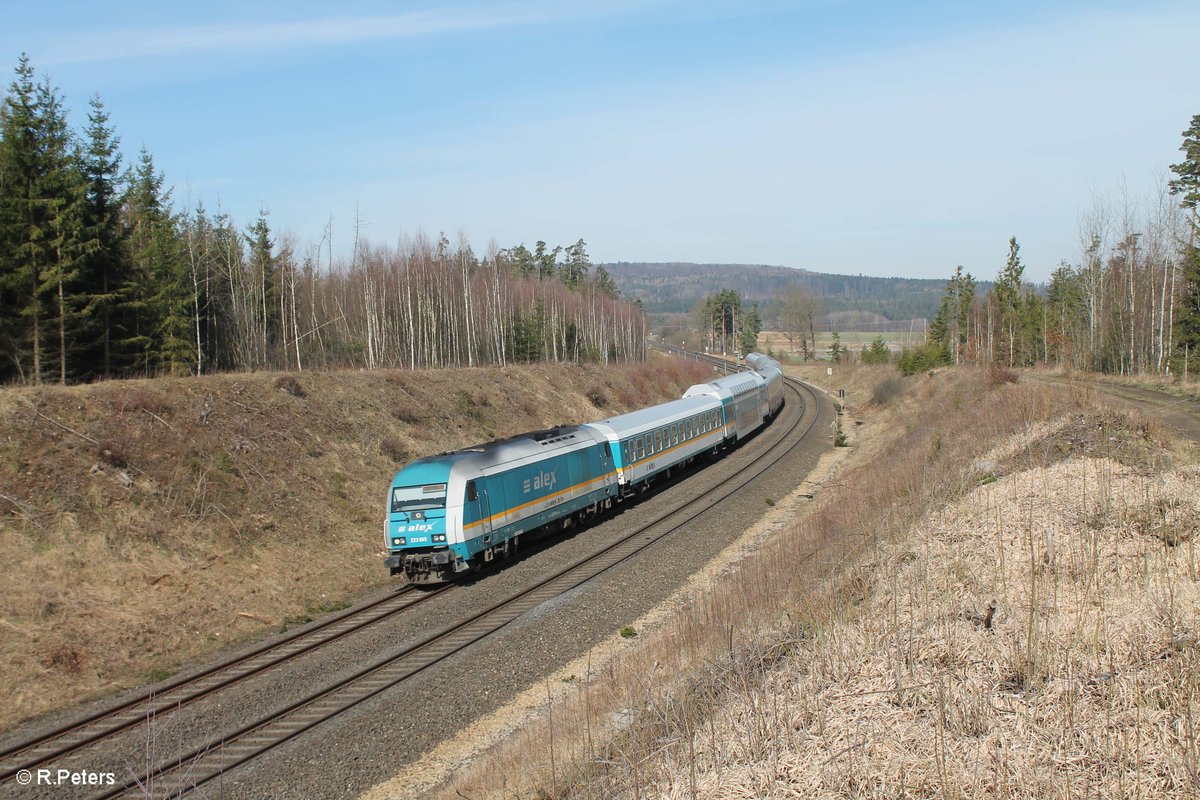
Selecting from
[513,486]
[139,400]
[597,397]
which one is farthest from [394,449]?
[597,397]

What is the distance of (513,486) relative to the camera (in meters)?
19.7

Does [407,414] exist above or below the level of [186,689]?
above

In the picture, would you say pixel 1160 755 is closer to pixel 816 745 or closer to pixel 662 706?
pixel 816 745

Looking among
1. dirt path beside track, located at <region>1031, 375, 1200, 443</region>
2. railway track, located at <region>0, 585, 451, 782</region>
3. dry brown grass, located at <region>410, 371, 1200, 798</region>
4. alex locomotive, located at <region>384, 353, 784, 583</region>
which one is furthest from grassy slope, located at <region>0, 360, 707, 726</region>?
dirt path beside track, located at <region>1031, 375, 1200, 443</region>

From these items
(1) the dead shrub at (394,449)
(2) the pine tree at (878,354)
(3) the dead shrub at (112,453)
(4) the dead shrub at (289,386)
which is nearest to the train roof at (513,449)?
(1) the dead shrub at (394,449)

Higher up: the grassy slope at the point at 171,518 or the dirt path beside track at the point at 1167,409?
the dirt path beside track at the point at 1167,409

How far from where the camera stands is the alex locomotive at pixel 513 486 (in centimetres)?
1766

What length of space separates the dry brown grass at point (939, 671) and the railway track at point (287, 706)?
3224 millimetres

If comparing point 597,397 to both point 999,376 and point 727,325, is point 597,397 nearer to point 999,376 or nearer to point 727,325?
point 999,376

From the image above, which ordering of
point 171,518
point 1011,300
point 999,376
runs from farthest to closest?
1. point 1011,300
2. point 999,376
3. point 171,518

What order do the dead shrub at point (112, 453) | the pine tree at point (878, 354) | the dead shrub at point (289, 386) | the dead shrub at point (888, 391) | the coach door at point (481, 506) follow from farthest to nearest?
the pine tree at point (878, 354) → the dead shrub at point (888, 391) → the dead shrub at point (289, 386) → the dead shrub at point (112, 453) → the coach door at point (481, 506)

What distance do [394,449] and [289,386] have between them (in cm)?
431

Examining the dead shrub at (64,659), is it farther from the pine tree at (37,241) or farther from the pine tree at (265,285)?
the pine tree at (265,285)

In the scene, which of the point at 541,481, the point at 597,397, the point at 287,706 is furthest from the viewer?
the point at 597,397
